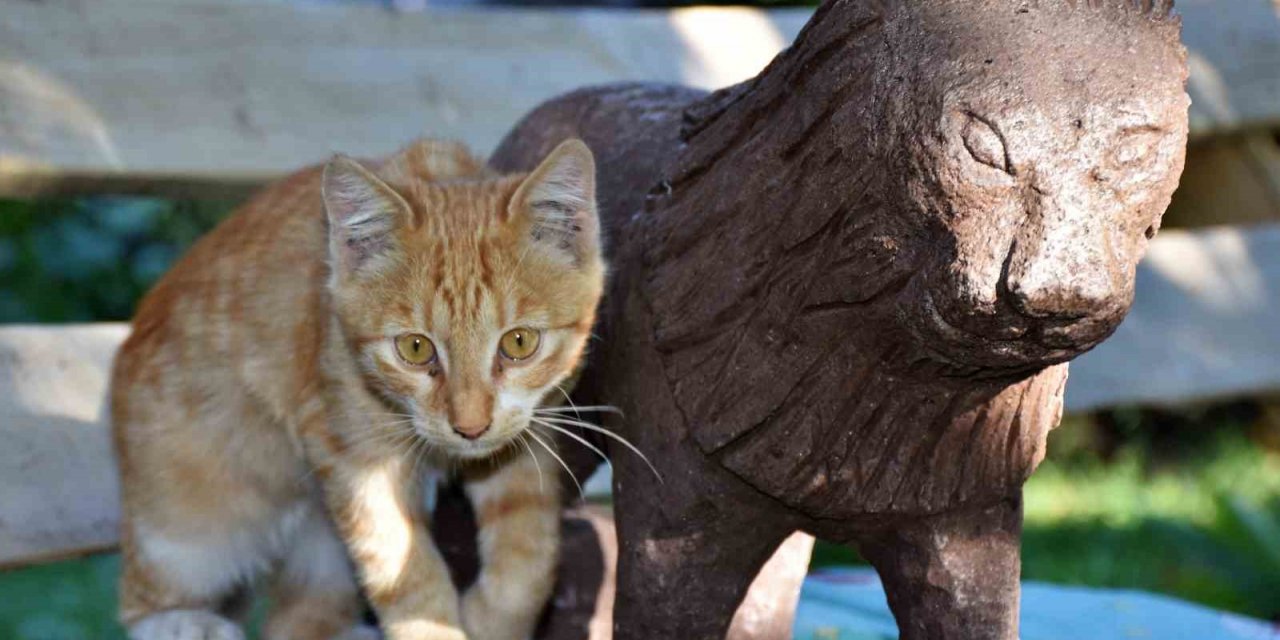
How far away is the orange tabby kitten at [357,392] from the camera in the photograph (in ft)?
6.77

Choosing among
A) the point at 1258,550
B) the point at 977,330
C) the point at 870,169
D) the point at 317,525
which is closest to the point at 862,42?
the point at 870,169

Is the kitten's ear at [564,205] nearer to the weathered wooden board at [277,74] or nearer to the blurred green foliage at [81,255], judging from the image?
the weathered wooden board at [277,74]

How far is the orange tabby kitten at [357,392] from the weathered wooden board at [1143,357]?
17.9 inches

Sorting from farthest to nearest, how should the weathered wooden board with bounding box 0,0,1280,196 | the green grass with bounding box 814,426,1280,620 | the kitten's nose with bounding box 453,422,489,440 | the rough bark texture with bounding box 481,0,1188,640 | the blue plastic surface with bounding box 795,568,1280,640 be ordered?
the green grass with bounding box 814,426,1280,620, the weathered wooden board with bounding box 0,0,1280,196, the blue plastic surface with bounding box 795,568,1280,640, the kitten's nose with bounding box 453,422,489,440, the rough bark texture with bounding box 481,0,1188,640

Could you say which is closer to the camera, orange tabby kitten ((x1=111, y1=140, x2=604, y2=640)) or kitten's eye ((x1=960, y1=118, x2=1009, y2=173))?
kitten's eye ((x1=960, y1=118, x2=1009, y2=173))

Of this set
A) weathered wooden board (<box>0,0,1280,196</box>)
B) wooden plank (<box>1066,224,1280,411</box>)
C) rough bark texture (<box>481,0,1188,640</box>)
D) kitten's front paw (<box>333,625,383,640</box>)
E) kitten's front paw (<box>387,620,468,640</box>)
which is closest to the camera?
rough bark texture (<box>481,0,1188,640</box>)

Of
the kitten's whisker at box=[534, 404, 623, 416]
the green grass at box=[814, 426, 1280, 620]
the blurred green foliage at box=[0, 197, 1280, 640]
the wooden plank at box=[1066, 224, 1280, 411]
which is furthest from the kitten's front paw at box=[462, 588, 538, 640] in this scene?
the wooden plank at box=[1066, 224, 1280, 411]

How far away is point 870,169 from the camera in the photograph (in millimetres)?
1560

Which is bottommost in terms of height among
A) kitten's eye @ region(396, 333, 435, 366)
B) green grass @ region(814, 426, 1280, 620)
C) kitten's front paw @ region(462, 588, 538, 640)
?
kitten's front paw @ region(462, 588, 538, 640)

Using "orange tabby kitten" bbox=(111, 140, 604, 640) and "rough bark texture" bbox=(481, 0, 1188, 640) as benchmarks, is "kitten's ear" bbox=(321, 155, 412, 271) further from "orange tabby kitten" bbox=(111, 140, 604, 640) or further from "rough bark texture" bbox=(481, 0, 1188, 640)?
"rough bark texture" bbox=(481, 0, 1188, 640)

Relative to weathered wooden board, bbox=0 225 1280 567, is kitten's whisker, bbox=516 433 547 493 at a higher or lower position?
lower

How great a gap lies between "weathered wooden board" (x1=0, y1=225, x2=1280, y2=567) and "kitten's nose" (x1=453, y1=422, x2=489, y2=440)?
1341mm

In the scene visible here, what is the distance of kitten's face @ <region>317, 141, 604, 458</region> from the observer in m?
2.03

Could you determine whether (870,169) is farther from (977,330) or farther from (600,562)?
(600,562)
